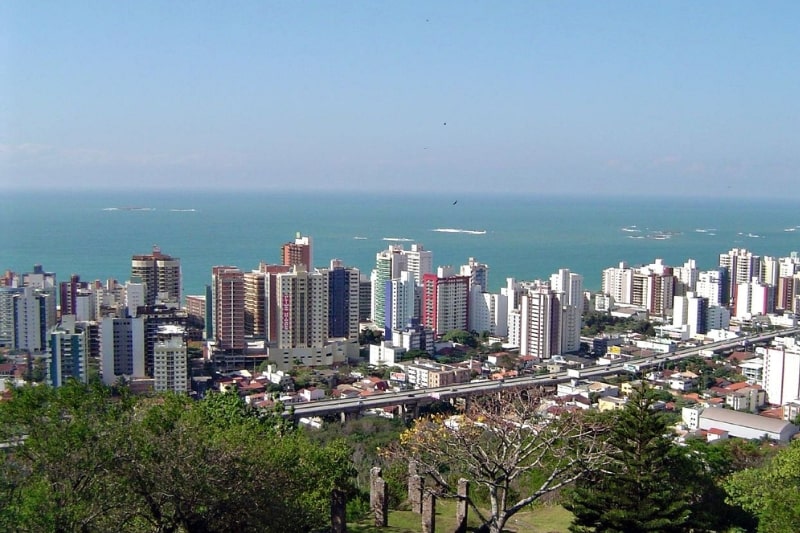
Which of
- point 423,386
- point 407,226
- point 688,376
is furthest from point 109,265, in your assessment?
point 407,226

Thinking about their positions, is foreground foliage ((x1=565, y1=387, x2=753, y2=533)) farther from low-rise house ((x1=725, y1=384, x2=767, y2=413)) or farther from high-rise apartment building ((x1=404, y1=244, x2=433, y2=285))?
high-rise apartment building ((x1=404, y1=244, x2=433, y2=285))

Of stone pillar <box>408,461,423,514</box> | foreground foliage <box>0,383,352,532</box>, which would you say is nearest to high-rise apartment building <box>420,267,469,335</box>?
stone pillar <box>408,461,423,514</box>

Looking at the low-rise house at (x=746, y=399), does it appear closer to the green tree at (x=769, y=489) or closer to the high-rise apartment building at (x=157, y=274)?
the green tree at (x=769, y=489)

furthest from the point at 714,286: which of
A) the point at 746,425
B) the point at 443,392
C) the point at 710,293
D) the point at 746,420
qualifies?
the point at 746,425

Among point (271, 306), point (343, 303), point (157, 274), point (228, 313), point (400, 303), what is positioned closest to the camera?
point (228, 313)

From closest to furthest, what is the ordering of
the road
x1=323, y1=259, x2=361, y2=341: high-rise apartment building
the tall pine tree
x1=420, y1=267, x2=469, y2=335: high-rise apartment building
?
the tall pine tree → the road → x1=323, y1=259, x2=361, y2=341: high-rise apartment building → x1=420, y1=267, x2=469, y2=335: high-rise apartment building

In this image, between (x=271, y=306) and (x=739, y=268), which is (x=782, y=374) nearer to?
(x=271, y=306)
